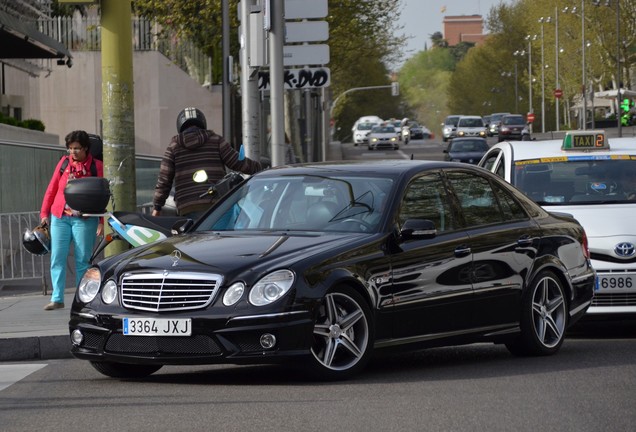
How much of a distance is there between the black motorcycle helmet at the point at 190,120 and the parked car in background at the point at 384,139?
79.7 meters

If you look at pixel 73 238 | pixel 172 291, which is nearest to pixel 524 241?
pixel 172 291

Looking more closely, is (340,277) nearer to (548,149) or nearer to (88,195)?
(88,195)

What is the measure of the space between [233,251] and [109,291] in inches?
31.7

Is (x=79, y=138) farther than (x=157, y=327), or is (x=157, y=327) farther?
(x=79, y=138)

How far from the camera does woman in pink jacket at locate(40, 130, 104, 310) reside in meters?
14.2

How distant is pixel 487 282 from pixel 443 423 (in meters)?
3.05

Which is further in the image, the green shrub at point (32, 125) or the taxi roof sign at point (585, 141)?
the green shrub at point (32, 125)

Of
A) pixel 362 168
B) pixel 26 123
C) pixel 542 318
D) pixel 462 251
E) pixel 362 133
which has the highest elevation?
pixel 26 123

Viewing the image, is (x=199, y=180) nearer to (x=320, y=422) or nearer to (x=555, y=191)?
(x=555, y=191)

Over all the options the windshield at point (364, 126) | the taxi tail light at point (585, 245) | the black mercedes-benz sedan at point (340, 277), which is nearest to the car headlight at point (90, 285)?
the black mercedes-benz sedan at point (340, 277)

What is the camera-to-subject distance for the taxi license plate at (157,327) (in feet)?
30.3

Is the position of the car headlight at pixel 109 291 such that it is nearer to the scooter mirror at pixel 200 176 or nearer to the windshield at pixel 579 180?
the scooter mirror at pixel 200 176

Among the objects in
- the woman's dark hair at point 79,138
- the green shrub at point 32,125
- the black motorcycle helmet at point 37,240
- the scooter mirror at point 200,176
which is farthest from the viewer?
the green shrub at point 32,125

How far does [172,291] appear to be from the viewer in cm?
934
